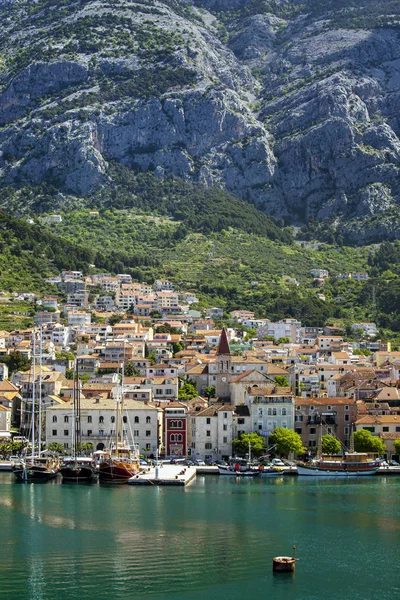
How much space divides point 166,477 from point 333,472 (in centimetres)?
1605

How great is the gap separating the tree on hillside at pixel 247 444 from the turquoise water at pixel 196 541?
1513 centimetres

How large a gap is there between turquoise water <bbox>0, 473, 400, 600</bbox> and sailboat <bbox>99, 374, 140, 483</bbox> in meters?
4.02

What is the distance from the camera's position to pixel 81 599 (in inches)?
2071

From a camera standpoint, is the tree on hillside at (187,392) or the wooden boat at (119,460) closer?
the wooden boat at (119,460)

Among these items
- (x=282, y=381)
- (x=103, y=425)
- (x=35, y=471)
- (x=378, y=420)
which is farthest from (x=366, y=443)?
(x=35, y=471)

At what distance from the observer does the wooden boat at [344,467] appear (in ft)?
328

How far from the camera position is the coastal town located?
10919cm

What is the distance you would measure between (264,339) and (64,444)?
79.1 m

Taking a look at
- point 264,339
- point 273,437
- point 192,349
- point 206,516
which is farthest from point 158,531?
point 264,339

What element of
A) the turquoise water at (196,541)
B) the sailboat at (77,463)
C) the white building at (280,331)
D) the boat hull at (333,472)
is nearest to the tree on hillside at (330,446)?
the boat hull at (333,472)

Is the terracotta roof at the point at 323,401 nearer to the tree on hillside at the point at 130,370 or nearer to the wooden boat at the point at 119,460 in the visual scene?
the wooden boat at the point at 119,460

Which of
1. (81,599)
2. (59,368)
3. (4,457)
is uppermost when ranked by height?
(59,368)

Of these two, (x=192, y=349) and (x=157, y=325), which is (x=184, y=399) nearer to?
(x=192, y=349)

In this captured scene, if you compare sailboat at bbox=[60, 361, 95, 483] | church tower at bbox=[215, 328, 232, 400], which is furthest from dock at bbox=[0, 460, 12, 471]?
church tower at bbox=[215, 328, 232, 400]
